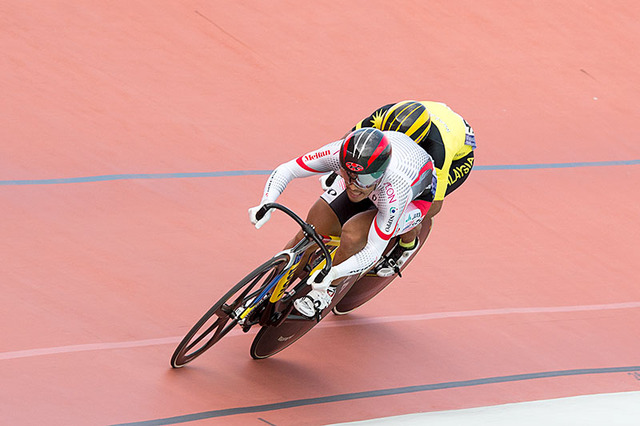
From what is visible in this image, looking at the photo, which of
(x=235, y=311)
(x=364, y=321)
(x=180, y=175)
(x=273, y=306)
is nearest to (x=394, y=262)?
(x=364, y=321)

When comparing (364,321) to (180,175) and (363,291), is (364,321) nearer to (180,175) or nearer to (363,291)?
(363,291)

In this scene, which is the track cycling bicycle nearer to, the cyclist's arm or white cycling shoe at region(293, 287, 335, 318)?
white cycling shoe at region(293, 287, 335, 318)

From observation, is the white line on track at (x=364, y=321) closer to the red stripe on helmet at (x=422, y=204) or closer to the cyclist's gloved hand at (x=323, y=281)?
the cyclist's gloved hand at (x=323, y=281)

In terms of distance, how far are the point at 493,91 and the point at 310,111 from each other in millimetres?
2058

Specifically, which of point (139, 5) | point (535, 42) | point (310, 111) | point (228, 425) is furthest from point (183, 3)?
point (228, 425)

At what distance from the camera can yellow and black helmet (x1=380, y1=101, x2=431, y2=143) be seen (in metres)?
4.40

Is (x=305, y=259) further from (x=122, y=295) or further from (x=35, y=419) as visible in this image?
(x=35, y=419)

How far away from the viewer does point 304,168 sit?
4.27 metres

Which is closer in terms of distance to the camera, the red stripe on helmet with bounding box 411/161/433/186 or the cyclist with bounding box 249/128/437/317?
the cyclist with bounding box 249/128/437/317

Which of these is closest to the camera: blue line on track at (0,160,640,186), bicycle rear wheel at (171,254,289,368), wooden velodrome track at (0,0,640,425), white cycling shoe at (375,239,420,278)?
bicycle rear wheel at (171,254,289,368)

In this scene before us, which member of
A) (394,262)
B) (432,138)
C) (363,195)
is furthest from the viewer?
(394,262)

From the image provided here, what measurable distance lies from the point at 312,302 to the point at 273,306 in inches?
9.1

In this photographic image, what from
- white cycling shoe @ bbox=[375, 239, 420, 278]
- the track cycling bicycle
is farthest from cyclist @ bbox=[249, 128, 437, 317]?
white cycling shoe @ bbox=[375, 239, 420, 278]

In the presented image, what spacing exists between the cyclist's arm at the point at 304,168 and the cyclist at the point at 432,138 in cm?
27
